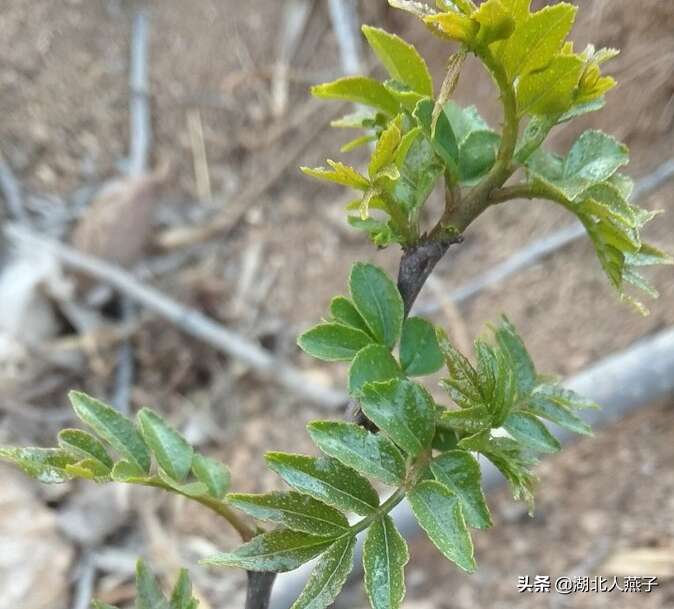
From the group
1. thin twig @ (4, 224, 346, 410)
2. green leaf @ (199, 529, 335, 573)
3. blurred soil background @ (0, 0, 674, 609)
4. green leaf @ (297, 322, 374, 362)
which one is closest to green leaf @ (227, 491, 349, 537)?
green leaf @ (199, 529, 335, 573)

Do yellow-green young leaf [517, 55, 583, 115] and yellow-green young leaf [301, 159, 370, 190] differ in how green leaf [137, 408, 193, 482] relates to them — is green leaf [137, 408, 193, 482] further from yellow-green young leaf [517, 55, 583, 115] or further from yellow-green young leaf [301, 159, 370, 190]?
yellow-green young leaf [517, 55, 583, 115]

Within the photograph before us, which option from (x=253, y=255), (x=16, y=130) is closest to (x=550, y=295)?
(x=253, y=255)

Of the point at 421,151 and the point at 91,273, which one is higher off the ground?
the point at 91,273

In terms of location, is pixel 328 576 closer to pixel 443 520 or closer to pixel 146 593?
pixel 443 520

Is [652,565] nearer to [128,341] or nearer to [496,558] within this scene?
[496,558]

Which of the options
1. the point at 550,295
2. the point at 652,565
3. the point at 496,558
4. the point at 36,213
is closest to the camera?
the point at 652,565

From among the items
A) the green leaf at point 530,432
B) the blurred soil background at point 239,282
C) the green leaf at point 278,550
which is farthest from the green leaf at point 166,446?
the blurred soil background at point 239,282

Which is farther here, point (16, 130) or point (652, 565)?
point (16, 130)
